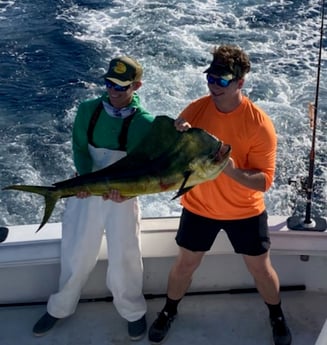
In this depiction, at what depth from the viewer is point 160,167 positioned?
Result: 2.46 m

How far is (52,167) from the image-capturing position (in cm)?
584

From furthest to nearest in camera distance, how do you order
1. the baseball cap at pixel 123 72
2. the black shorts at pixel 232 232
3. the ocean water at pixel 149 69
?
the ocean water at pixel 149 69, the black shorts at pixel 232 232, the baseball cap at pixel 123 72

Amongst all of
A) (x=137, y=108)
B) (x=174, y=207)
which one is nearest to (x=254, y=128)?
(x=137, y=108)

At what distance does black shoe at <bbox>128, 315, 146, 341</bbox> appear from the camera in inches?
122

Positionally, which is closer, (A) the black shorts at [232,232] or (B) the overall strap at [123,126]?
(B) the overall strap at [123,126]

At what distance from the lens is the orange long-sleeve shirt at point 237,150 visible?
254cm

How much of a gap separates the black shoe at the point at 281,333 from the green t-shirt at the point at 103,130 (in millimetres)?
1083

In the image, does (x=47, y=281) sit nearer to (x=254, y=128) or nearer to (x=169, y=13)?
(x=254, y=128)

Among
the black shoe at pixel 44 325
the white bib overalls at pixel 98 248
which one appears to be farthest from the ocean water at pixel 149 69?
the white bib overalls at pixel 98 248

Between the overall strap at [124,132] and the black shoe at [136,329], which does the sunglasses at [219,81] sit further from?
the black shoe at [136,329]

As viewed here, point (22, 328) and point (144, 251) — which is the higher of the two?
point (144, 251)

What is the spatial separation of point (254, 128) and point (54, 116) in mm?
4318

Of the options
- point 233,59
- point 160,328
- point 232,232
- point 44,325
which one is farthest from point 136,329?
point 233,59

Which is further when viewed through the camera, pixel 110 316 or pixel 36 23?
pixel 36 23
